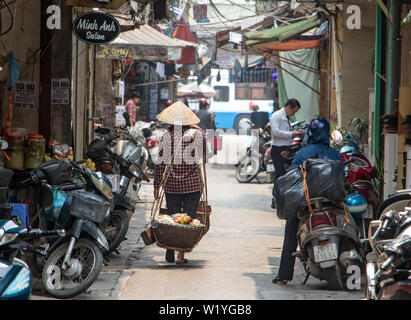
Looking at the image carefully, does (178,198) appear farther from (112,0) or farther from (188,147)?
(112,0)

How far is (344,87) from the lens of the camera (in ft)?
49.8

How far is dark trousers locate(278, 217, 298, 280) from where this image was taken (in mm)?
7758

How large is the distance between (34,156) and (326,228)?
339 centimetres

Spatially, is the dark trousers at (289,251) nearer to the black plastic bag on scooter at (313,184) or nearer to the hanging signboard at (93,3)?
the black plastic bag on scooter at (313,184)

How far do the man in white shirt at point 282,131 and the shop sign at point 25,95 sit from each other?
4505 mm

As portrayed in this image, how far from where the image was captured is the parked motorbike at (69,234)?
22.7 ft

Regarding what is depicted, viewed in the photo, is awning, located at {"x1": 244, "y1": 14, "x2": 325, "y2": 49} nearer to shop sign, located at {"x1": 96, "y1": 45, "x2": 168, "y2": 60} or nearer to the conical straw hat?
shop sign, located at {"x1": 96, "y1": 45, "x2": 168, "y2": 60}

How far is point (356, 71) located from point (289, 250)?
8.18m

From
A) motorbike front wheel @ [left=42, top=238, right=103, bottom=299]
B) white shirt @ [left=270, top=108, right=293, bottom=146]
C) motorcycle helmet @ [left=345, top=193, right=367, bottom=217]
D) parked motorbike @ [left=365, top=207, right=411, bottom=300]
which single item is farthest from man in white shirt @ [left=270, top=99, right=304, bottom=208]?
parked motorbike @ [left=365, top=207, right=411, bottom=300]

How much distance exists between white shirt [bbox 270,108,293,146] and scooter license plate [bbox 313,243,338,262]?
594 centimetres

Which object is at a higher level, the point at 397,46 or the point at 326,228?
the point at 397,46

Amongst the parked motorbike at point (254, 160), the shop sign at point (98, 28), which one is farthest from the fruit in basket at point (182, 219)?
the parked motorbike at point (254, 160)
